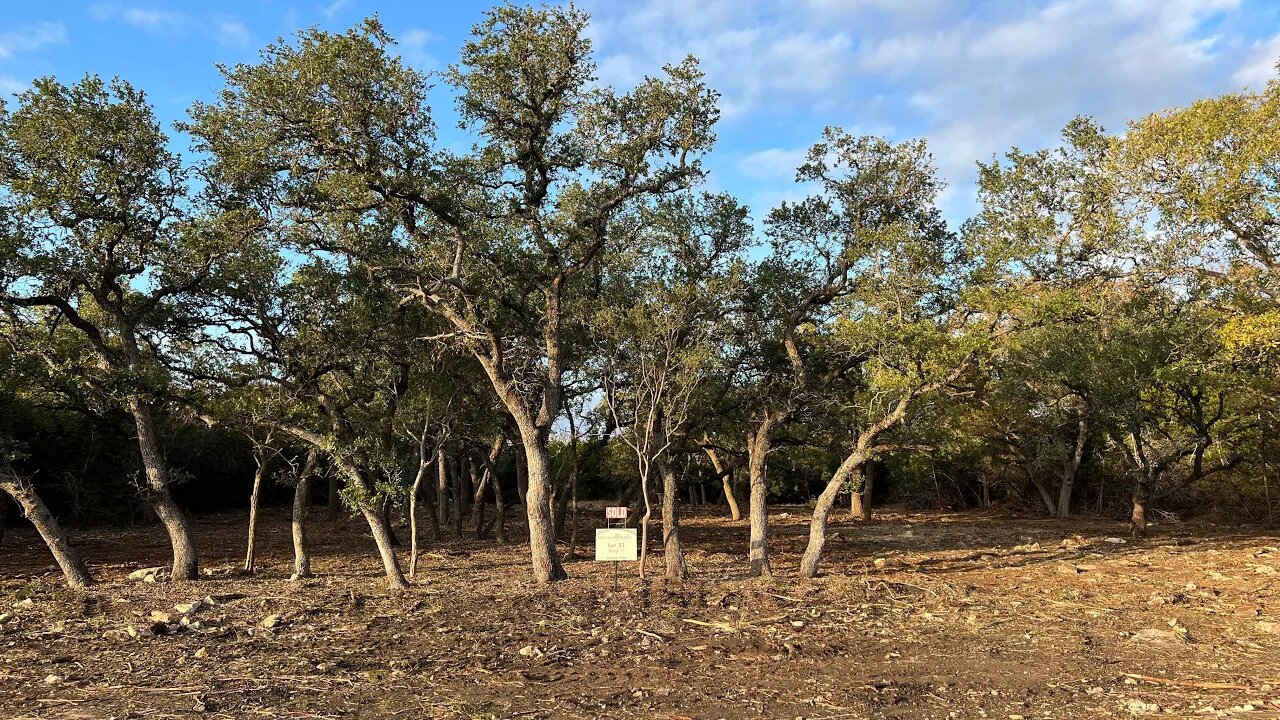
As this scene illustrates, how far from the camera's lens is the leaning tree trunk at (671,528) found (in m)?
15.6

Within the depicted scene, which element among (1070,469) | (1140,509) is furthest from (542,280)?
(1070,469)

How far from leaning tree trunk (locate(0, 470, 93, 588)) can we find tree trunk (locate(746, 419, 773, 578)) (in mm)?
12613

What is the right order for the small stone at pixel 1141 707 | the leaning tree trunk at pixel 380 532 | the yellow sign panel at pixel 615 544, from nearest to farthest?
1. the small stone at pixel 1141 707
2. the yellow sign panel at pixel 615 544
3. the leaning tree trunk at pixel 380 532

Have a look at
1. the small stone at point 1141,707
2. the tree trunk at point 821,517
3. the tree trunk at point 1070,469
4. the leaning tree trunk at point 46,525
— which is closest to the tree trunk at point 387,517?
the leaning tree trunk at point 46,525

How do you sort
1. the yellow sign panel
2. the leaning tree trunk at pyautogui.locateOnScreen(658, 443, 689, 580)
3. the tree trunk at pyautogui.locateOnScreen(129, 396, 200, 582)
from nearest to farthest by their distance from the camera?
the yellow sign panel
the tree trunk at pyautogui.locateOnScreen(129, 396, 200, 582)
the leaning tree trunk at pyautogui.locateOnScreen(658, 443, 689, 580)

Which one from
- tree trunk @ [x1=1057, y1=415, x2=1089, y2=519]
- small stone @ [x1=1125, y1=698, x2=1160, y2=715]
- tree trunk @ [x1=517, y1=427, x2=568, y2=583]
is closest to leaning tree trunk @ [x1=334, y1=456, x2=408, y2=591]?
tree trunk @ [x1=517, y1=427, x2=568, y2=583]

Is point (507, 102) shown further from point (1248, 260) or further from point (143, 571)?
point (1248, 260)

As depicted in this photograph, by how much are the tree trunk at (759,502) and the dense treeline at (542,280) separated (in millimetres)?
68

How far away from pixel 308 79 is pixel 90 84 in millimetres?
4350

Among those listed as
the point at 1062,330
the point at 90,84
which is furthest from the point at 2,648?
the point at 1062,330

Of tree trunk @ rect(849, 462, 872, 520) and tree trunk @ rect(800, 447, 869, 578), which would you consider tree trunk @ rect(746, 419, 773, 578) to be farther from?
tree trunk @ rect(849, 462, 872, 520)

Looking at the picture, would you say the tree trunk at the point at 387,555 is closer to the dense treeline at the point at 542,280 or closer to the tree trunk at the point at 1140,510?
the dense treeline at the point at 542,280

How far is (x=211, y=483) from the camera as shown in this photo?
132 feet

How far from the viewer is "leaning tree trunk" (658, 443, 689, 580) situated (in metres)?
15.6
